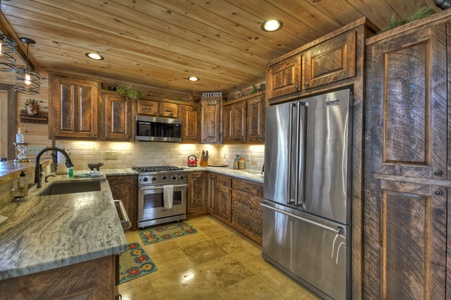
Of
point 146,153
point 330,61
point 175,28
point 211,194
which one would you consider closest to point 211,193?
point 211,194

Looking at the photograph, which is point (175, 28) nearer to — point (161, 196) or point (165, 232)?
point (161, 196)

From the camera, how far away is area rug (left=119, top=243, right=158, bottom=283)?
216 cm

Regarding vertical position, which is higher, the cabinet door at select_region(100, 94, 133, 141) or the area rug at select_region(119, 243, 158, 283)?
the cabinet door at select_region(100, 94, 133, 141)

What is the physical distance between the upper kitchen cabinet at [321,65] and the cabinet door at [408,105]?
0.12m

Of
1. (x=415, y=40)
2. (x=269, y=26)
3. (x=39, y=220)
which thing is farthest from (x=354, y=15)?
(x=39, y=220)

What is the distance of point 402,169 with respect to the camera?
1.45 meters

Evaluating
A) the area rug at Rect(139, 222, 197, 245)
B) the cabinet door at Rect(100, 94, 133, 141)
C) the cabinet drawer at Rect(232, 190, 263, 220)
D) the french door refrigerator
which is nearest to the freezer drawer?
the french door refrigerator

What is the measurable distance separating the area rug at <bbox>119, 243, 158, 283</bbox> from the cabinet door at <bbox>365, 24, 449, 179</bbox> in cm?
241

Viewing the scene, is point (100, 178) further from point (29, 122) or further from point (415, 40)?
point (415, 40)

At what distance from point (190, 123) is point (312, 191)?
9.24ft

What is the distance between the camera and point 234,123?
12.3ft

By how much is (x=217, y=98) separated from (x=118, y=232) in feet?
11.3

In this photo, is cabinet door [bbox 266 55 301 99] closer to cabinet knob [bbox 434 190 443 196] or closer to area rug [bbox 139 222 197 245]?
cabinet knob [bbox 434 190 443 196]

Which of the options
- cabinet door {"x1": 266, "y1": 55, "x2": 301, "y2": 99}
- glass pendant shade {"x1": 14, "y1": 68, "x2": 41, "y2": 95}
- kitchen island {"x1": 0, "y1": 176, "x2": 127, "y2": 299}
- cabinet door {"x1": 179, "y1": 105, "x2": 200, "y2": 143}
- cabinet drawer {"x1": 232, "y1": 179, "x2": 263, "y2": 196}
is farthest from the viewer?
cabinet door {"x1": 179, "y1": 105, "x2": 200, "y2": 143}
